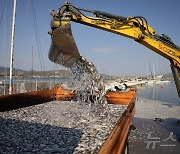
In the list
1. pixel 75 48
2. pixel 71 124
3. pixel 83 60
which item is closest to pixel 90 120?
pixel 71 124

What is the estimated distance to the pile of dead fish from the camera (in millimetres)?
6070

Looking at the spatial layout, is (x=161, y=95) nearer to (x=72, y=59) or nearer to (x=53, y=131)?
(x=72, y=59)

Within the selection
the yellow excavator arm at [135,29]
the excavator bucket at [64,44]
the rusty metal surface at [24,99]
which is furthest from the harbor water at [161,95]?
the excavator bucket at [64,44]

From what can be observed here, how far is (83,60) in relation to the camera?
10.7m

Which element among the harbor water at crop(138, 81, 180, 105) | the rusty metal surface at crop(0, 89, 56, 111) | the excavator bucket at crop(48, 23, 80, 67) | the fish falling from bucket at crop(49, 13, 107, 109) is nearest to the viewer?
the excavator bucket at crop(48, 23, 80, 67)

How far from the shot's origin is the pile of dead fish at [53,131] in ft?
19.9

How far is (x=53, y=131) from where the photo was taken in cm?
781

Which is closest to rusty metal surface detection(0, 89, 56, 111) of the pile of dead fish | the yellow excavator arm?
the pile of dead fish

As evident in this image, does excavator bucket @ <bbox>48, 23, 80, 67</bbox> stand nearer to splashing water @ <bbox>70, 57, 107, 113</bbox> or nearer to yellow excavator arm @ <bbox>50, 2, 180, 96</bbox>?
yellow excavator arm @ <bbox>50, 2, 180, 96</bbox>

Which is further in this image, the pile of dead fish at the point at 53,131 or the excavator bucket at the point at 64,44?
the excavator bucket at the point at 64,44

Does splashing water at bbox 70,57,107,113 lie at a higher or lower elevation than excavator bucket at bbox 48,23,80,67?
lower

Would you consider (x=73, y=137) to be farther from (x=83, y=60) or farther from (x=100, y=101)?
(x=100, y=101)

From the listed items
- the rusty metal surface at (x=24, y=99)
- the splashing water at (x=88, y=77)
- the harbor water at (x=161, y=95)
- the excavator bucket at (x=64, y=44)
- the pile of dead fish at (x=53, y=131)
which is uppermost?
the excavator bucket at (x=64, y=44)

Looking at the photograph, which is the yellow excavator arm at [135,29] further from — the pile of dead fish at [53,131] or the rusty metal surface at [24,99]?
the rusty metal surface at [24,99]
